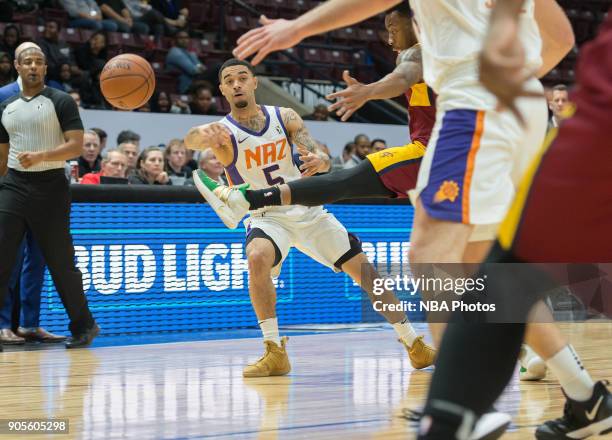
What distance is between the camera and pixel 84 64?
13.6 meters

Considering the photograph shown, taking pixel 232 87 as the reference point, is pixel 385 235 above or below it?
below

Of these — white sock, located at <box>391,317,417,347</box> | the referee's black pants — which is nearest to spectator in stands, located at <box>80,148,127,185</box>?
the referee's black pants

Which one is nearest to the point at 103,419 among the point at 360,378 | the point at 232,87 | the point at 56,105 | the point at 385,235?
the point at 360,378

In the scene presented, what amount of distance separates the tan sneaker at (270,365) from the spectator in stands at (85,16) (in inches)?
382

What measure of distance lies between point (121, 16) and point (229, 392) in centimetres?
1121

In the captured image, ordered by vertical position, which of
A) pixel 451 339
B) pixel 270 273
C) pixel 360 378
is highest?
pixel 451 339

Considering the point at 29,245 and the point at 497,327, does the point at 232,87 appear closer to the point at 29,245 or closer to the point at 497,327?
the point at 29,245

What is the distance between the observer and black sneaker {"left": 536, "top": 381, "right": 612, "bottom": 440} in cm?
304

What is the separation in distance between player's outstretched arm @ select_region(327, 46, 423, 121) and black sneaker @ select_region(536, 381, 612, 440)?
1278mm

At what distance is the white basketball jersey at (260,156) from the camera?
6531 millimetres

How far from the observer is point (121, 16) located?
50.3 ft

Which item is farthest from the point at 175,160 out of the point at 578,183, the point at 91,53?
the point at 578,183

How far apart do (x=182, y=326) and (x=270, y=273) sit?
3.07 meters

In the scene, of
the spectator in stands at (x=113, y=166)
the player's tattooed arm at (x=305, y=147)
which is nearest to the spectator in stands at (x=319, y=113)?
the spectator in stands at (x=113, y=166)
